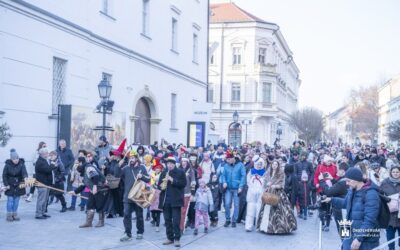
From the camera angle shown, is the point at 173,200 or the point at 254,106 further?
the point at 254,106

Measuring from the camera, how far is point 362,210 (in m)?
6.46

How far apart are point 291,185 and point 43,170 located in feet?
22.6

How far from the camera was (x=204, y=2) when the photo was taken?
34656 millimetres

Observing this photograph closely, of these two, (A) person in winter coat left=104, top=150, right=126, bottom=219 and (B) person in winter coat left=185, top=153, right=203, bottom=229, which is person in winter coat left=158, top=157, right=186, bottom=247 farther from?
(A) person in winter coat left=104, top=150, right=126, bottom=219

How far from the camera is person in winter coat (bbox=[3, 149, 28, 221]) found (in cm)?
1188

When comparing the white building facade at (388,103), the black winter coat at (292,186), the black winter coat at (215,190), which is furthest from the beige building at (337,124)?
the black winter coat at (215,190)

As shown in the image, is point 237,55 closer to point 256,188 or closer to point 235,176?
point 235,176

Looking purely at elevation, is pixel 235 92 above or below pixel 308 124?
above

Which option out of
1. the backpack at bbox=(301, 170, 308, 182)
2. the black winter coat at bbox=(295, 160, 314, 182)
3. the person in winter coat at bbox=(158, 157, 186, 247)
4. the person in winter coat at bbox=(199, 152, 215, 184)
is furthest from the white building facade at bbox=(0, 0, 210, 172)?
the backpack at bbox=(301, 170, 308, 182)

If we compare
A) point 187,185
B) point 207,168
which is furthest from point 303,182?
point 187,185

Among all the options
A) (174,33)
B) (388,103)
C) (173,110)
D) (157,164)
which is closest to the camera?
(157,164)

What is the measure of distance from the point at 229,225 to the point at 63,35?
8.94 m

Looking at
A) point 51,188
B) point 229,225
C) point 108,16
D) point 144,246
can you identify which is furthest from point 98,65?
point 144,246

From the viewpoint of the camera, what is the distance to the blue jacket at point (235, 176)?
12852mm
